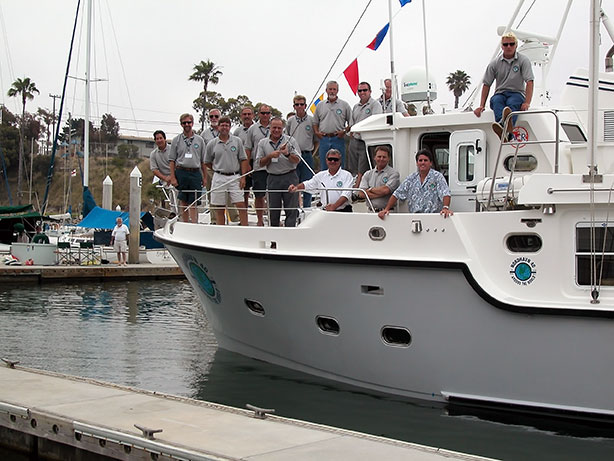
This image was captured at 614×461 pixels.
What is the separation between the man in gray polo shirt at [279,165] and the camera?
10.8 m

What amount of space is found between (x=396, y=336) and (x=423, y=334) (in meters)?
0.43

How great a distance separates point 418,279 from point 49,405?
4.05 meters

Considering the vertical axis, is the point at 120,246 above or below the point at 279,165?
below

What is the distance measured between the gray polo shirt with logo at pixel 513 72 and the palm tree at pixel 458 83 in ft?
132

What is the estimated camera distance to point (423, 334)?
888 cm

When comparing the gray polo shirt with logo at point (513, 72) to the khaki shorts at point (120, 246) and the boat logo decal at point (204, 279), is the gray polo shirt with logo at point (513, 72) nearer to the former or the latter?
the boat logo decal at point (204, 279)

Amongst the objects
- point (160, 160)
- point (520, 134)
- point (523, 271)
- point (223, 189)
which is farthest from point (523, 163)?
point (160, 160)

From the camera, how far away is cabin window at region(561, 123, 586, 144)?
10055 millimetres

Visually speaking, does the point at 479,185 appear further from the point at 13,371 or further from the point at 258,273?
the point at 13,371

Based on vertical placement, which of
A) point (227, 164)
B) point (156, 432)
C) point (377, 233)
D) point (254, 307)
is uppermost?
point (227, 164)

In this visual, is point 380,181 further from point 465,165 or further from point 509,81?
point 509,81

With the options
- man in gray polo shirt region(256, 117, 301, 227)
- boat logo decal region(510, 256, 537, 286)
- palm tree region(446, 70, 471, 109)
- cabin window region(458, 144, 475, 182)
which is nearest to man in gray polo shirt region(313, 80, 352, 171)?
man in gray polo shirt region(256, 117, 301, 227)

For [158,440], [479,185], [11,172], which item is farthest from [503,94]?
[11,172]

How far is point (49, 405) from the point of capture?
7352mm
